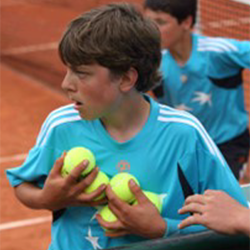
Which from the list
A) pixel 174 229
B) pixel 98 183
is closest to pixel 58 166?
pixel 98 183

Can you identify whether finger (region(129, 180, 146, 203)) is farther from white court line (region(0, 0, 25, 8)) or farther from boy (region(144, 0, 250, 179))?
white court line (region(0, 0, 25, 8))

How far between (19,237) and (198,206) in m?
4.39

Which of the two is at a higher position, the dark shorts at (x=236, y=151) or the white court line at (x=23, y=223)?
the dark shorts at (x=236, y=151)

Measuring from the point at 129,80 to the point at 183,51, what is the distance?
2447 millimetres

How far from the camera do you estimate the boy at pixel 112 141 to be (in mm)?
3354

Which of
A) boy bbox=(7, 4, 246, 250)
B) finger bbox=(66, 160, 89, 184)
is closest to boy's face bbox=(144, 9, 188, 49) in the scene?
boy bbox=(7, 4, 246, 250)

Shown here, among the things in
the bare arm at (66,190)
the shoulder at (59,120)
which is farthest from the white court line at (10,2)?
the bare arm at (66,190)

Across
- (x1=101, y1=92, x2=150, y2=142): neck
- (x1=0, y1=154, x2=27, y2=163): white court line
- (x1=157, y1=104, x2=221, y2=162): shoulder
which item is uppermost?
(x1=157, y1=104, x2=221, y2=162): shoulder

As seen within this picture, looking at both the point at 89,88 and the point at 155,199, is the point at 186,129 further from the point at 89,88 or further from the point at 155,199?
the point at 89,88

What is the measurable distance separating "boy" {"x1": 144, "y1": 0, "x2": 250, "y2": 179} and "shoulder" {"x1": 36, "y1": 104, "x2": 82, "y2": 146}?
228 cm

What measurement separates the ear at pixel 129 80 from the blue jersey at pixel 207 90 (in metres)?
2.24

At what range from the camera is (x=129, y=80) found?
141 inches

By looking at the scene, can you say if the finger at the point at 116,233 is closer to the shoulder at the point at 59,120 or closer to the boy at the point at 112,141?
the boy at the point at 112,141

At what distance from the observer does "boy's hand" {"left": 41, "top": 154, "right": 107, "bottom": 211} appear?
10.7 ft
